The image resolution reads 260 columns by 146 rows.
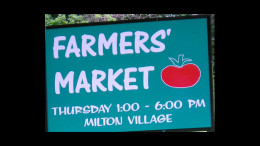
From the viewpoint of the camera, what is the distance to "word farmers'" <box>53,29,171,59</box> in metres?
2.67

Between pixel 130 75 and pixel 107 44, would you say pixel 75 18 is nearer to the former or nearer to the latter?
pixel 107 44

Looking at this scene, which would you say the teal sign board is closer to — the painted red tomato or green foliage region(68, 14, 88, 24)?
the painted red tomato

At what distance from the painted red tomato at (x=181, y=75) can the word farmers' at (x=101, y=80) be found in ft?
0.54

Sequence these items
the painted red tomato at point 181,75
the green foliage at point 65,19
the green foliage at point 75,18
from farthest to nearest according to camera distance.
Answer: the green foliage at point 75,18 → the green foliage at point 65,19 → the painted red tomato at point 181,75

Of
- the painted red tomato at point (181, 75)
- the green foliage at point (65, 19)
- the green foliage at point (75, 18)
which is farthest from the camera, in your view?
the green foliage at point (75, 18)

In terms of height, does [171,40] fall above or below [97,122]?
above

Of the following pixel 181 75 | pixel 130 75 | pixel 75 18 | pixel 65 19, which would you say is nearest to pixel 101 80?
pixel 130 75

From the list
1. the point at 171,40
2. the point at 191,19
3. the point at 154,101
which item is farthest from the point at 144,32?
the point at 154,101

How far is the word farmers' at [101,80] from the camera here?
2.70 m

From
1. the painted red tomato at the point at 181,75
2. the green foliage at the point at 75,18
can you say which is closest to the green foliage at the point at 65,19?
the green foliage at the point at 75,18

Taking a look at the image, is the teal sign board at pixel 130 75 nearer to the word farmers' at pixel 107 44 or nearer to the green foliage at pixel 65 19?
the word farmers' at pixel 107 44

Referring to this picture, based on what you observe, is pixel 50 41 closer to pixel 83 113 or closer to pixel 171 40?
pixel 83 113

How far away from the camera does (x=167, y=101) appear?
8.80 ft

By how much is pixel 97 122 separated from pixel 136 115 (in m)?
0.39
